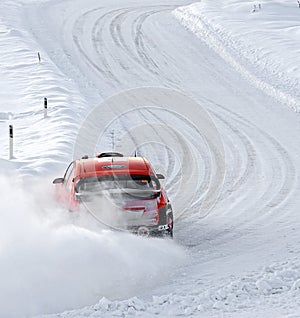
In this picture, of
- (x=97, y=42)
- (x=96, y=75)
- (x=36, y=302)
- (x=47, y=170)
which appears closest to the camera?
(x=36, y=302)

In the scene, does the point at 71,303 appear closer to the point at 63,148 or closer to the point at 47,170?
the point at 47,170

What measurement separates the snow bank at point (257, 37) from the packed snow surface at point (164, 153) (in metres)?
0.09

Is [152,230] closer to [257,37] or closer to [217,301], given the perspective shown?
[217,301]

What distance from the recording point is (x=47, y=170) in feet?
52.4

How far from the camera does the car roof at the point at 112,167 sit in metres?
11.9

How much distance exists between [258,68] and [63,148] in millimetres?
12681

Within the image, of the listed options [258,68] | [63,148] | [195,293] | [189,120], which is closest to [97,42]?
[258,68]

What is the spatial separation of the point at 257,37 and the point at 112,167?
2105 cm

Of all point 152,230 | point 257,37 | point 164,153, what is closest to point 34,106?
point 164,153

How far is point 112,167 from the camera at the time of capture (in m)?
12.1

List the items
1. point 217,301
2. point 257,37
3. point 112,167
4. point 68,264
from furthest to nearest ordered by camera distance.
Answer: point 257,37
point 112,167
point 68,264
point 217,301

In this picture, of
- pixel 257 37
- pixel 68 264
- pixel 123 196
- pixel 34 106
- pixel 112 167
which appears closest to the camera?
pixel 68 264

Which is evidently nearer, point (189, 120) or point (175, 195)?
point (175, 195)

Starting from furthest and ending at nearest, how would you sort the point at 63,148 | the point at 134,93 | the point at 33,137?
the point at 134,93 < the point at 33,137 < the point at 63,148
